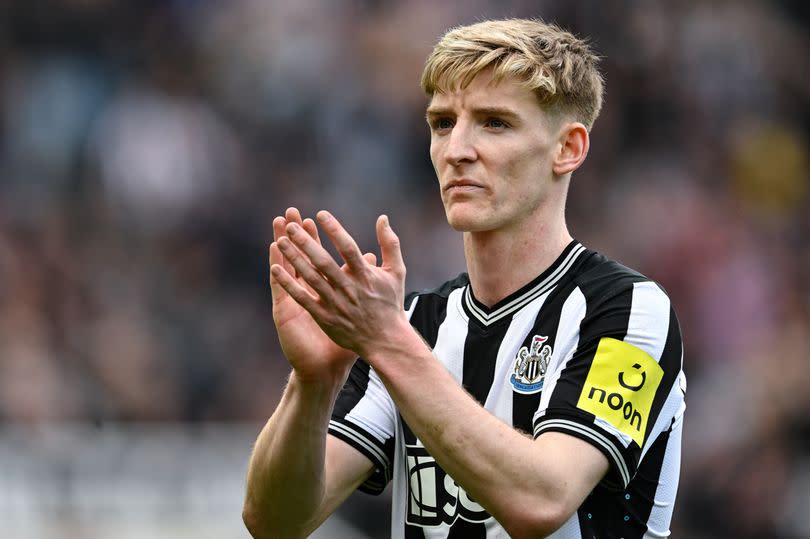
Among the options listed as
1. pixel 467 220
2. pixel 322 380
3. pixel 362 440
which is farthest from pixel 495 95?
pixel 362 440

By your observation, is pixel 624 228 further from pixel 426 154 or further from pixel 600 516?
pixel 600 516

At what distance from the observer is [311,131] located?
34.7 feet

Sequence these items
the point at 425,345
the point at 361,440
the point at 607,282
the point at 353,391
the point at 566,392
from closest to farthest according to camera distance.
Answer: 1. the point at 425,345
2. the point at 566,392
3. the point at 607,282
4. the point at 361,440
5. the point at 353,391

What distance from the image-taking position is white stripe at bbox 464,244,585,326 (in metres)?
3.60

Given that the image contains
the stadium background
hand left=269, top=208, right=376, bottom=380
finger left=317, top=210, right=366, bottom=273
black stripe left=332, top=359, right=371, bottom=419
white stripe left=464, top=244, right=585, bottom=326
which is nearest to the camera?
finger left=317, top=210, right=366, bottom=273

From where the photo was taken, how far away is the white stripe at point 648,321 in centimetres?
333

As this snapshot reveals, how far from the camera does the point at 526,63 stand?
3529 mm

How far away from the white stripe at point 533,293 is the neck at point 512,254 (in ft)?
0.11

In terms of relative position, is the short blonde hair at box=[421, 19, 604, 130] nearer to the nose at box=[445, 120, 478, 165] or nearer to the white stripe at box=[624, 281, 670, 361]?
the nose at box=[445, 120, 478, 165]

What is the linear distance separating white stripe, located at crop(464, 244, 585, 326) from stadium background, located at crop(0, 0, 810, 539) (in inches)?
159

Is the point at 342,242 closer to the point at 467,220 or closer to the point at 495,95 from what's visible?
the point at 467,220

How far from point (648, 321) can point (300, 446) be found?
0.97m

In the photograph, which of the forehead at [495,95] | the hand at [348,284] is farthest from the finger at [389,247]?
the forehead at [495,95]

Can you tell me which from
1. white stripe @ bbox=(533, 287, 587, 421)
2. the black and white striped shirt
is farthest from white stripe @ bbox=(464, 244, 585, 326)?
white stripe @ bbox=(533, 287, 587, 421)
